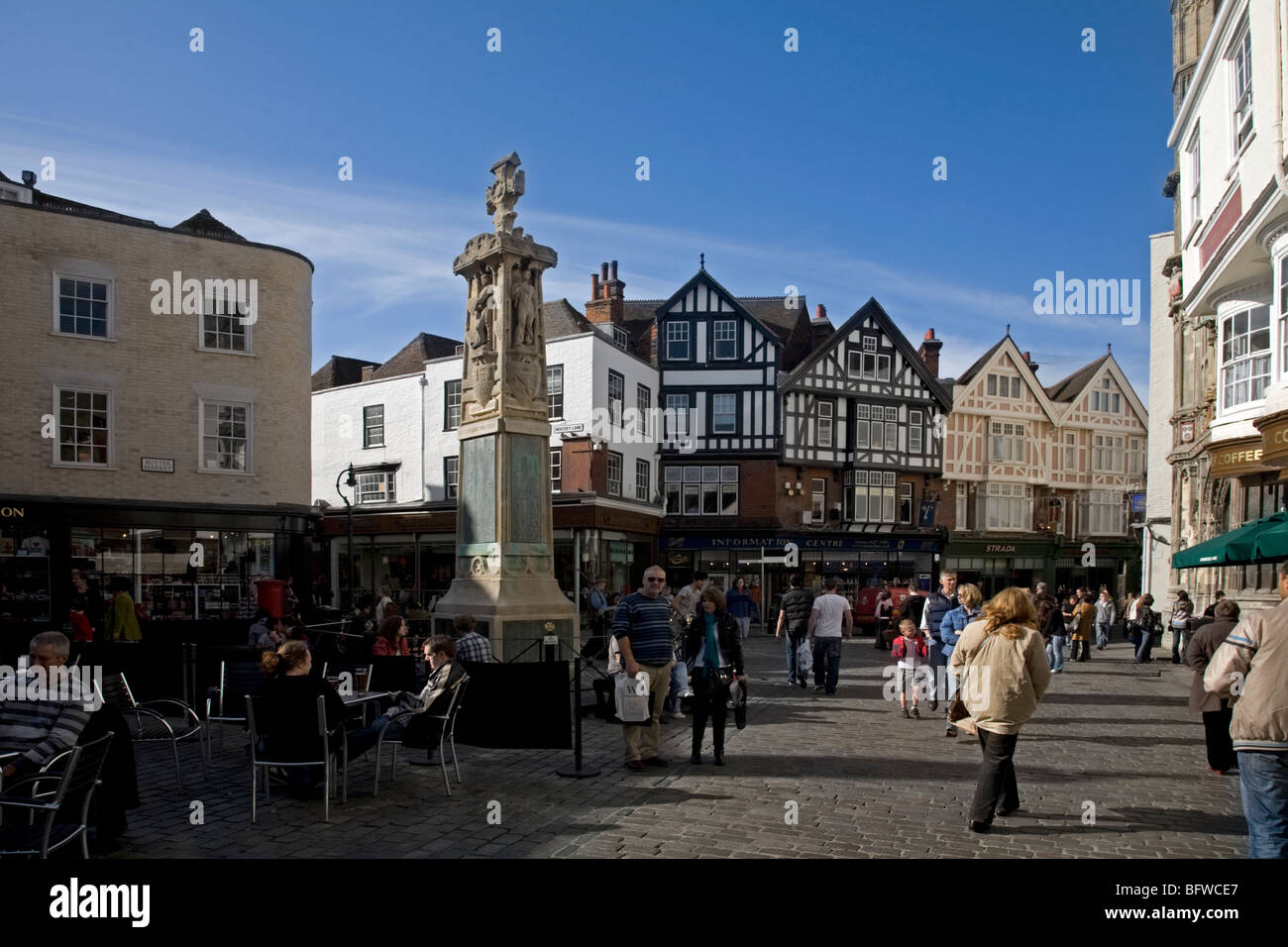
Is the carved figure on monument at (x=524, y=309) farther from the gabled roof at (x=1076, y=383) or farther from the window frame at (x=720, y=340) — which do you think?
the gabled roof at (x=1076, y=383)

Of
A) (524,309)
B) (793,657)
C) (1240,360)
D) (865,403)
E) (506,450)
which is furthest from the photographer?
(865,403)

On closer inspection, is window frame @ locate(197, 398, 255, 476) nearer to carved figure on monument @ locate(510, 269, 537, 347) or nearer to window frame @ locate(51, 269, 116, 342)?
window frame @ locate(51, 269, 116, 342)

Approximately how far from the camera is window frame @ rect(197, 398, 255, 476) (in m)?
21.8

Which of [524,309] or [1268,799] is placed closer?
[1268,799]

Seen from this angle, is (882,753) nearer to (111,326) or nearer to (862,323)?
(111,326)

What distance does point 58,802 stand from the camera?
187 inches

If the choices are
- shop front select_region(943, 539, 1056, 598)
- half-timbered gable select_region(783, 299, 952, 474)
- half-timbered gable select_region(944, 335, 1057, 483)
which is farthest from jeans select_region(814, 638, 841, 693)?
half-timbered gable select_region(944, 335, 1057, 483)

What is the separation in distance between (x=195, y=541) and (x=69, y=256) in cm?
671

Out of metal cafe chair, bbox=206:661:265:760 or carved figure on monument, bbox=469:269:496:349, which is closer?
metal cafe chair, bbox=206:661:265:760

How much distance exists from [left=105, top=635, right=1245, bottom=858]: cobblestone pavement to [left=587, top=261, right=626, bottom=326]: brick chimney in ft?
86.0

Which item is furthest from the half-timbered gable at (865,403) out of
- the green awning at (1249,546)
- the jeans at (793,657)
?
the green awning at (1249,546)

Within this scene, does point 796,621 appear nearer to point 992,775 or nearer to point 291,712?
point 992,775

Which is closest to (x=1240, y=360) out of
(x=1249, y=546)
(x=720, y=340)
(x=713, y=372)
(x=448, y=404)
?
(x=1249, y=546)

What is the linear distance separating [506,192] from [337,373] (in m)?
28.2
